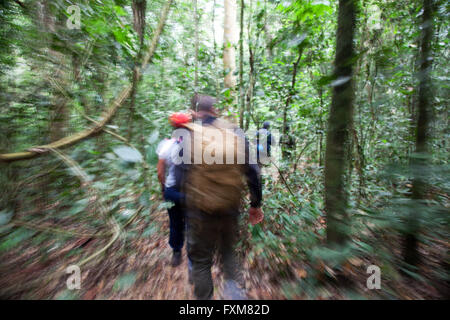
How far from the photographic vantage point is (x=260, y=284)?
6.71 ft

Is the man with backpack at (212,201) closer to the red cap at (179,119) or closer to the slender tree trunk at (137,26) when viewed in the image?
the red cap at (179,119)

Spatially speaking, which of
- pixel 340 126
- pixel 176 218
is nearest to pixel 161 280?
pixel 176 218

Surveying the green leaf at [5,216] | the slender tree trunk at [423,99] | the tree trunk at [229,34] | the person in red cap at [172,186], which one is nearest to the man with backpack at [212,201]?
the person in red cap at [172,186]

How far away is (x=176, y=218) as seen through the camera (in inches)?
95.2

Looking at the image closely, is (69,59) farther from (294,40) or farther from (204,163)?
(294,40)

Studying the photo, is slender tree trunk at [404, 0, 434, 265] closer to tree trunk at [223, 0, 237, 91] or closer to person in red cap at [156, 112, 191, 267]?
person in red cap at [156, 112, 191, 267]

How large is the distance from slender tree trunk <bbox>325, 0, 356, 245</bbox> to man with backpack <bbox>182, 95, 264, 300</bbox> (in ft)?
2.15

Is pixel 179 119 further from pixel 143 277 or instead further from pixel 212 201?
pixel 143 277

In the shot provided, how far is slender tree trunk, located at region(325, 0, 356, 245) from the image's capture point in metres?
1.33

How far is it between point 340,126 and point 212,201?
1118 millimetres

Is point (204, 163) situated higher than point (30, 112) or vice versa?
point (30, 112)

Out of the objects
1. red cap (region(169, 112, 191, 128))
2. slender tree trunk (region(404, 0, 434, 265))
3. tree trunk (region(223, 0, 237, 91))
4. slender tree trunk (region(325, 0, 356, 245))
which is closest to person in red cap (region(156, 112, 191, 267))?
red cap (region(169, 112, 191, 128))
